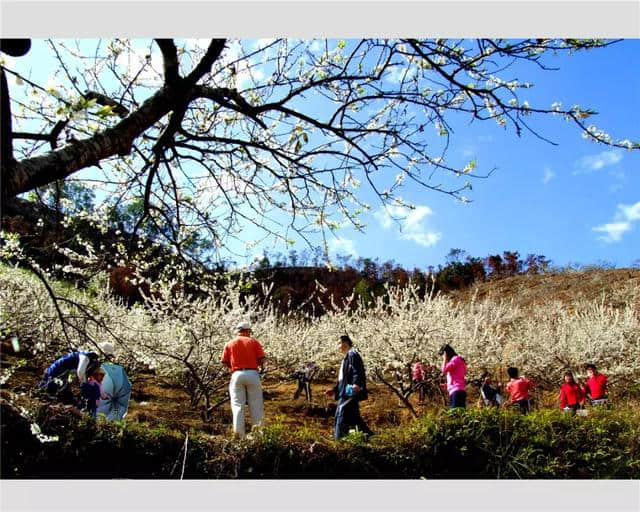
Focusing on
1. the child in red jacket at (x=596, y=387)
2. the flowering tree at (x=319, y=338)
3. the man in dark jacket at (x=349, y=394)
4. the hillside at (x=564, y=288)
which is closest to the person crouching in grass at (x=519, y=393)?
the child in red jacket at (x=596, y=387)

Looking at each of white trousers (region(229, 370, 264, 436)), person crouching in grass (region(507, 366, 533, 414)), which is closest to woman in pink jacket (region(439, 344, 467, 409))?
person crouching in grass (region(507, 366, 533, 414))

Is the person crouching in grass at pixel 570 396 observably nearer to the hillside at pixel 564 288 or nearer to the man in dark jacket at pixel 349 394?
the man in dark jacket at pixel 349 394

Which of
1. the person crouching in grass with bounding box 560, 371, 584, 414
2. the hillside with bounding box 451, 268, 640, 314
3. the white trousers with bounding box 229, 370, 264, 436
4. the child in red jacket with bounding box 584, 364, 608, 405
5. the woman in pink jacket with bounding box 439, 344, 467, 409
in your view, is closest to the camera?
the white trousers with bounding box 229, 370, 264, 436

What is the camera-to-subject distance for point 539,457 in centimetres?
561

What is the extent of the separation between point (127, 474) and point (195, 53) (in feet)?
13.4

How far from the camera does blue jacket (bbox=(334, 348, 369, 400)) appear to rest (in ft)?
22.5

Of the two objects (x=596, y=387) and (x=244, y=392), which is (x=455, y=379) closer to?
(x=244, y=392)

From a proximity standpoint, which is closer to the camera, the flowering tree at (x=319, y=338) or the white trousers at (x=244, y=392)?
the white trousers at (x=244, y=392)

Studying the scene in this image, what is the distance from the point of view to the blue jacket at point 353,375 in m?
6.87

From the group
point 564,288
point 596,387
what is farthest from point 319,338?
point 564,288

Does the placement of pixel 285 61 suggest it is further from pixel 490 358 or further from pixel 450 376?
pixel 490 358

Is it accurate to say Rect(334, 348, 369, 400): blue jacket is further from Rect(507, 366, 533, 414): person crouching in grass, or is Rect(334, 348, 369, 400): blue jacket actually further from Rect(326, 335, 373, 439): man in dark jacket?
Rect(507, 366, 533, 414): person crouching in grass

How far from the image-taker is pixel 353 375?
6941 mm

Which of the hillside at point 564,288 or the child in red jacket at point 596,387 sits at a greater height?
the hillside at point 564,288
